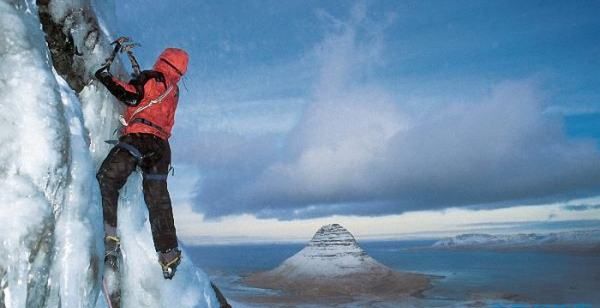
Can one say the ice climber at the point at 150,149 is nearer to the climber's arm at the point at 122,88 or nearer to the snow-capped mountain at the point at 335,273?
the climber's arm at the point at 122,88

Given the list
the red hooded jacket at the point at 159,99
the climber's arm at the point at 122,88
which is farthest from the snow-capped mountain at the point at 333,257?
the climber's arm at the point at 122,88

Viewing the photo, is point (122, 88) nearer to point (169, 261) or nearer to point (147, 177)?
point (147, 177)

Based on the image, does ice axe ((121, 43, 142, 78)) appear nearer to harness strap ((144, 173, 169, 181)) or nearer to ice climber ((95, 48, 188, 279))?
ice climber ((95, 48, 188, 279))

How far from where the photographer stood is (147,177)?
600 cm

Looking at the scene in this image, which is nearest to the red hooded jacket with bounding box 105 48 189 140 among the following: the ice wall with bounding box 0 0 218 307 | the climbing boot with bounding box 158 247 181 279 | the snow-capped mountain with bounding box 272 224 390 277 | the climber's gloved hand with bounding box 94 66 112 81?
the climber's gloved hand with bounding box 94 66 112 81

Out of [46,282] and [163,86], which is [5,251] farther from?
[163,86]

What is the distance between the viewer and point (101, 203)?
5172mm

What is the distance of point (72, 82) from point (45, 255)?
2.57 m

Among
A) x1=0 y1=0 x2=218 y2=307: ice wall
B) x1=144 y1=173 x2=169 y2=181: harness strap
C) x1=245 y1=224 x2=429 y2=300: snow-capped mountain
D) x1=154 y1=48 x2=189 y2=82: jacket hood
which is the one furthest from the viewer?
x1=245 y1=224 x2=429 y2=300: snow-capped mountain

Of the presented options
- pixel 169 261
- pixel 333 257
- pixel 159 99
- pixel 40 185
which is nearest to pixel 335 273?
pixel 333 257

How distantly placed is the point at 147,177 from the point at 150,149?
1.39ft

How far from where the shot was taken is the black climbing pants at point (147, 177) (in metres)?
5.51

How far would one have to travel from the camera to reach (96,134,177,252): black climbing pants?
18.1ft

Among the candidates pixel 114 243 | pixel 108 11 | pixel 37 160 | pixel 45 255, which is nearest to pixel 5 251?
pixel 45 255
